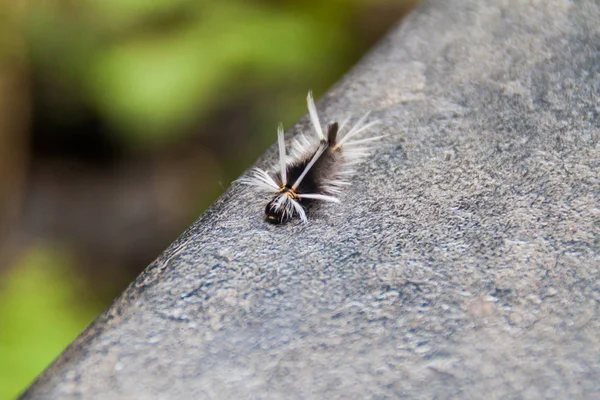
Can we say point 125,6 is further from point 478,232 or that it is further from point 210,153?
point 478,232

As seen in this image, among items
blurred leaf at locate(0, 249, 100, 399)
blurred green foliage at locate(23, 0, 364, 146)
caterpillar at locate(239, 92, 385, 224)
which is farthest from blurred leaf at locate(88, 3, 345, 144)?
caterpillar at locate(239, 92, 385, 224)

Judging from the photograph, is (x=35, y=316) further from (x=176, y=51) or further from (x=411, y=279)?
(x=411, y=279)

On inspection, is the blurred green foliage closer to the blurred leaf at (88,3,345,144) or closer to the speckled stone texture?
the blurred leaf at (88,3,345,144)

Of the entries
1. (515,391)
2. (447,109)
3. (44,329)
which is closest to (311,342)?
(515,391)

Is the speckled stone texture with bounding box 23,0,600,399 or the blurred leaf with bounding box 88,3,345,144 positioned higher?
the blurred leaf with bounding box 88,3,345,144

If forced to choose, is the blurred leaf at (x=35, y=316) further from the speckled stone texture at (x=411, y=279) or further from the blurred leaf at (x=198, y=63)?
the speckled stone texture at (x=411, y=279)

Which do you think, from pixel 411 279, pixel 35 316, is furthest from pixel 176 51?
pixel 411 279
